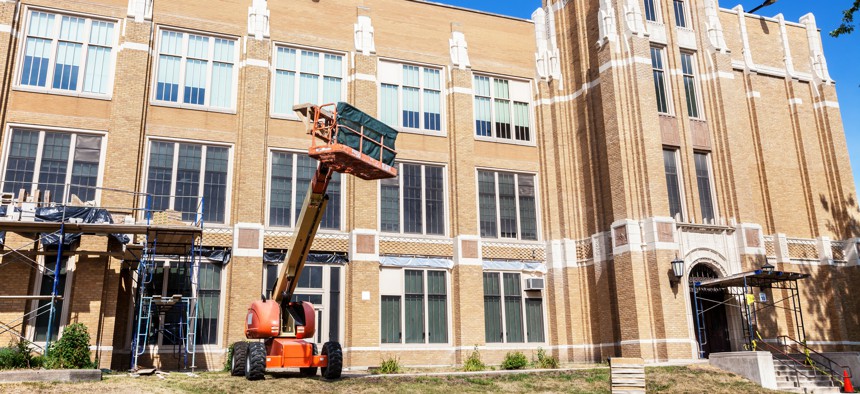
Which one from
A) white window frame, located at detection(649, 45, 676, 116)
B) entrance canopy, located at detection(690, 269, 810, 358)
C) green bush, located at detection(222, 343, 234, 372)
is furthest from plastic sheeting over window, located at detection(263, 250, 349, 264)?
white window frame, located at detection(649, 45, 676, 116)

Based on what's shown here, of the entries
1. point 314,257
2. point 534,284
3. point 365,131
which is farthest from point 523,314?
point 365,131

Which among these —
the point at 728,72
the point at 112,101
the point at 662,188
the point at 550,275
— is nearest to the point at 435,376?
the point at 550,275

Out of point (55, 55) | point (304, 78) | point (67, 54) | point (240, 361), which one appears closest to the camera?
point (240, 361)

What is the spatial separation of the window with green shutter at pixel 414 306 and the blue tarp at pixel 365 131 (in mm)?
10822

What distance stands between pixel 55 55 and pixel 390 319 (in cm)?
1574

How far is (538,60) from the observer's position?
3175 centimetres

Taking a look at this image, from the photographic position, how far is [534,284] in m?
29.0

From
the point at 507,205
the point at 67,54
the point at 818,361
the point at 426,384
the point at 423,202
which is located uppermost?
the point at 67,54

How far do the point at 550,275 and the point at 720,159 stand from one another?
8.81 meters

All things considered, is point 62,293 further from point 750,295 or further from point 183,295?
point 750,295

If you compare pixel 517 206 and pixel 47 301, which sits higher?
pixel 517 206

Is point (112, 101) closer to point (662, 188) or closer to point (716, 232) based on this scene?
point (662, 188)

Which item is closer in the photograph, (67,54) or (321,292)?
(67,54)

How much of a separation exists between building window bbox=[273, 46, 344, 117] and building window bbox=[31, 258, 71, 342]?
31.7 feet
